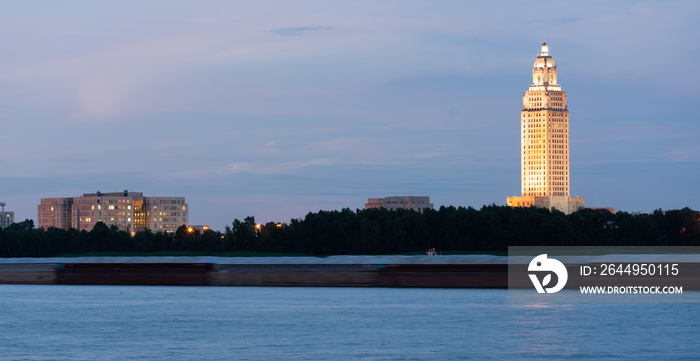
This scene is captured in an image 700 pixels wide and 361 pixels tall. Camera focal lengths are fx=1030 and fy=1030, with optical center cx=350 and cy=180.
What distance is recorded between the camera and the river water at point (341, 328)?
43.6 metres

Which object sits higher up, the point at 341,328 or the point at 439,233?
the point at 439,233

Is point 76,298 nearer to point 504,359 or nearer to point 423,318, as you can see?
point 423,318

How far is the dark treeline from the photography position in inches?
5349

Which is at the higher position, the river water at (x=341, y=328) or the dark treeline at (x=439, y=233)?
the dark treeline at (x=439, y=233)

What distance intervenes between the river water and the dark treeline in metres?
58.0

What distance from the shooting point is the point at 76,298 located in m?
81.8

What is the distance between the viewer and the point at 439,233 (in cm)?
13775

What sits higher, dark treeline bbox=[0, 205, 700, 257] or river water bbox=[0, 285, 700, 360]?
dark treeline bbox=[0, 205, 700, 257]

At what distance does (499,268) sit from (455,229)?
5203cm

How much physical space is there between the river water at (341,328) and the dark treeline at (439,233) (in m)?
58.0

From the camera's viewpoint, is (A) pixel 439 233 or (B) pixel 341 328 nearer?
(B) pixel 341 328

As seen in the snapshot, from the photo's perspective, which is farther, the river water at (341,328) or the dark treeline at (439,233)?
the dark treeline at (439,233)

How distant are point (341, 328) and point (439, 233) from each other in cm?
8529

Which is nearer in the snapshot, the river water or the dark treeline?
the river water
